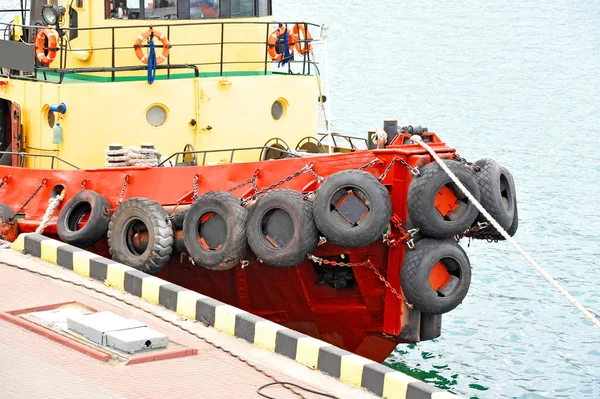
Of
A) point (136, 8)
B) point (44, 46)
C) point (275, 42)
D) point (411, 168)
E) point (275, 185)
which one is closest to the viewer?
point (411, 168)

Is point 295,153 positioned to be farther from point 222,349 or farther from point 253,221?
point 222,349

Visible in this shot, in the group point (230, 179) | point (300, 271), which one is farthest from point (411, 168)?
point (230, 179)

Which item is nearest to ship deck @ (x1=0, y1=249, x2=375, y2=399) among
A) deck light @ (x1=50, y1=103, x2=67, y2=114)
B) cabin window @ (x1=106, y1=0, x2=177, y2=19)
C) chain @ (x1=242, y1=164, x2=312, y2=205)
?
chain @ (x1=242, y1=164, x2=312, y2=205)

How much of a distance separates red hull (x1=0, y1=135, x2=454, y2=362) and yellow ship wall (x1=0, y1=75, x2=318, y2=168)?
698mm

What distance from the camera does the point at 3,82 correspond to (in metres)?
13.4

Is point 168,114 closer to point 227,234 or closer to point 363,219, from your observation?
point 227,234

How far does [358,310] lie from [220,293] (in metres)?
1.61

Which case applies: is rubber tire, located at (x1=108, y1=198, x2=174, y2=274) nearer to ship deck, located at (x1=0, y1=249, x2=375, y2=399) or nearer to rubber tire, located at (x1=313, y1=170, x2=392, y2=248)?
ship deck, located at (x1=0, y1=249, x2=375, y2=399)

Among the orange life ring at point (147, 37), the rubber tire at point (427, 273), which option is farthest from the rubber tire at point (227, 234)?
the orange life ring at point (147, 37)

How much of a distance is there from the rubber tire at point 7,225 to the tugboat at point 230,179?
14 millimetres

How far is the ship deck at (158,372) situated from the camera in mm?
8070

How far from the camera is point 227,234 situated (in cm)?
1068

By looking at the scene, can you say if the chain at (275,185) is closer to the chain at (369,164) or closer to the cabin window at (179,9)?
the chain at (369,164)

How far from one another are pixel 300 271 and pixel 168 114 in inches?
114
